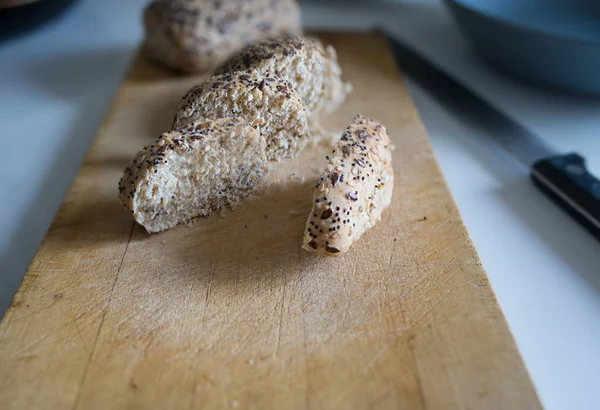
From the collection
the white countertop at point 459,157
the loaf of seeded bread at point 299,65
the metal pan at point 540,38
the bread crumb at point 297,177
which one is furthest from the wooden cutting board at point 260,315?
the metal pan at point 540,38

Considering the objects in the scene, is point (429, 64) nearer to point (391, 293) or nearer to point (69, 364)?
point (391, 293)

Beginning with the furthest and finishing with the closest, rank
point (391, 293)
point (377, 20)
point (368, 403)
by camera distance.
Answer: point (377, 20), point (391, 293), point (368, 403)

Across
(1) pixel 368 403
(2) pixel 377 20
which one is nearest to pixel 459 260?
(1) pixel 368 403

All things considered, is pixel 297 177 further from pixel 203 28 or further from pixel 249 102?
pixel 203 28

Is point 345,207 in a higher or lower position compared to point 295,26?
lower

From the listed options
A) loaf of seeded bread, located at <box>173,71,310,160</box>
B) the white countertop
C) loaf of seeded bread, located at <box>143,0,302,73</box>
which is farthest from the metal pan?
loaf of seeded bread, located at <box>173,71,310,160</box>

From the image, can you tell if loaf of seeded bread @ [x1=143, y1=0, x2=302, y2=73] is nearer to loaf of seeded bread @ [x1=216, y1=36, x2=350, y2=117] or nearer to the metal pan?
loaf of seeded bread @ [x1=216, y1=36, x2=350, y2=117]

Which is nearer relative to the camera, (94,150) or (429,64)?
(94,150)
